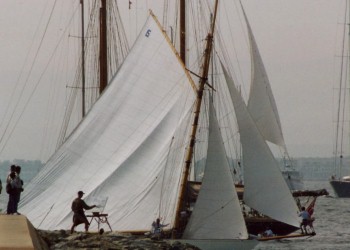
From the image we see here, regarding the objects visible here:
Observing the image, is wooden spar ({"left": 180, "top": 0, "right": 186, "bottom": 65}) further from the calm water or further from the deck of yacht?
the deck of yacht

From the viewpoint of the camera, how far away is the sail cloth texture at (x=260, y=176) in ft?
147

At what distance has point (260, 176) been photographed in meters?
45.0

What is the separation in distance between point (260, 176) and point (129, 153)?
5276mm

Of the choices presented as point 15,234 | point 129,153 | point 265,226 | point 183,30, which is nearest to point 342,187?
point 265,226

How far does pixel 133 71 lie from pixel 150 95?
4.07 ft

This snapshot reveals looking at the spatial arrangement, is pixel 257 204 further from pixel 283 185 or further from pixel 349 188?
pixel 349 188

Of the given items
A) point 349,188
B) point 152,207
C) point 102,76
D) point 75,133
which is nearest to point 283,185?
point 152,207

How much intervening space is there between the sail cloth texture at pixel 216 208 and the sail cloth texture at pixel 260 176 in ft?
2.84

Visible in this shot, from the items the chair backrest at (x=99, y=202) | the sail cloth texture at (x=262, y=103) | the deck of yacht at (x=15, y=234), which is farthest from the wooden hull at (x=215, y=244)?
the deck of yacht at (x=15, y=234)

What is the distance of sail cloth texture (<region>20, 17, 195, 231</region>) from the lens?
45.6 m

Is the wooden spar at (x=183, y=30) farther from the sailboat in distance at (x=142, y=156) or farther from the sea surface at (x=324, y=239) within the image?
the sea surface at (x=324, y=239)

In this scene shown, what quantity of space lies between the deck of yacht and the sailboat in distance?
15.4m

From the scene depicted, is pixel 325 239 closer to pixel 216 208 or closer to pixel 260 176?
pixel 260 176

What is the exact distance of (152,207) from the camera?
149 feet
